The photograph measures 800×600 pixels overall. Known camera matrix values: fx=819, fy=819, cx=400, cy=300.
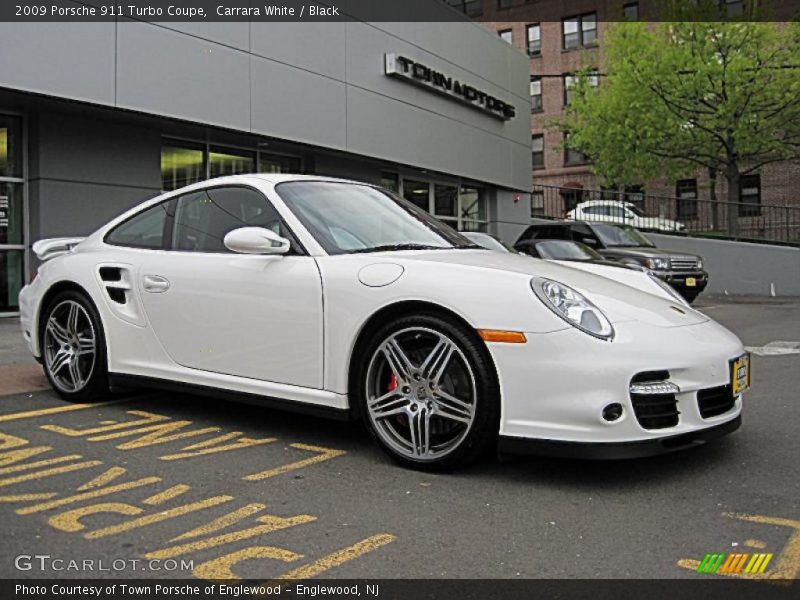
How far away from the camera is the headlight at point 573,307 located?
3641 millimetres

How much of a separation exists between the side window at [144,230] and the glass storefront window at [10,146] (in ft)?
23.5

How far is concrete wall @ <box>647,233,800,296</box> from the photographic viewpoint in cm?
2184

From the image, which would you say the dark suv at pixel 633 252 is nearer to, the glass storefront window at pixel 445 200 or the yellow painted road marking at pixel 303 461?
the glass storefront window at pixel 445 200

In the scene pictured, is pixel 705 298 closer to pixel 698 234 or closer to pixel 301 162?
pixel 698 234

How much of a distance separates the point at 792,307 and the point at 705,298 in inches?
157

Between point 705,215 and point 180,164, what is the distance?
671 inches

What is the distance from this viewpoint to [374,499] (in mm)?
3504

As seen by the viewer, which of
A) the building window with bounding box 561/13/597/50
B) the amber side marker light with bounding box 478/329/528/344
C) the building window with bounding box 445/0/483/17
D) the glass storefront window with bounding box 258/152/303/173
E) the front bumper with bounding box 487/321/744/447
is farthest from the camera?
the building window with bounding box 445/0/483/17

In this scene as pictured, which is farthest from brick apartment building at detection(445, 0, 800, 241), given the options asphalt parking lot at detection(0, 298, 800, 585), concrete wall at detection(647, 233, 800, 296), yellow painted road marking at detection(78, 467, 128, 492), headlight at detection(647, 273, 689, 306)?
yellow painted road marking at detection(78, 467, 128, 492)

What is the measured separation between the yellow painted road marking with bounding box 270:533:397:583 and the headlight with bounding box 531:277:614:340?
1.27 m

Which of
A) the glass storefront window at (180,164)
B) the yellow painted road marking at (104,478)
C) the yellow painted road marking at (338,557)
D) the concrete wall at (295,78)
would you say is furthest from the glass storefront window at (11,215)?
the yellow painted road marking at (338,557)

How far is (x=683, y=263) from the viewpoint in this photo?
1603 cm

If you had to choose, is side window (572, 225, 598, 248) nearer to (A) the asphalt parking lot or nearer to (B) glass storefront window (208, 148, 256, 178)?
(B) glass storefront window (208, 148, 256, 178)

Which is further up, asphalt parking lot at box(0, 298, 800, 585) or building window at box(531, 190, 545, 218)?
building window at box(531, 190, 545, 218)
